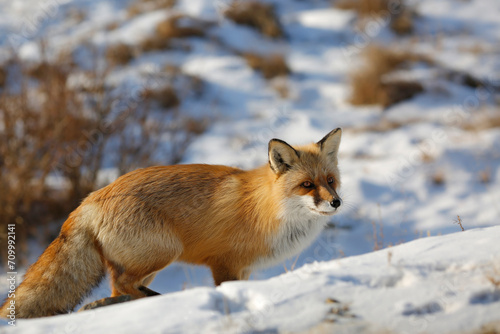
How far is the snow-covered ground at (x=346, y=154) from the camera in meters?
1.91

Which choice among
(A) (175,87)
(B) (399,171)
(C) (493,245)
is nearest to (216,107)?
(A) (175,87)

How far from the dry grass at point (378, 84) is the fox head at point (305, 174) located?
20.2ft

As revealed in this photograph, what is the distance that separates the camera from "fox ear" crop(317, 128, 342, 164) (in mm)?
3250

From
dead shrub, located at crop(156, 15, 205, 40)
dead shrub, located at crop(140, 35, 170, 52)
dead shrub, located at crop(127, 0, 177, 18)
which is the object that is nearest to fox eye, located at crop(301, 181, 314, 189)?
dead shrub, located at crop(140, 35, 170, 52)

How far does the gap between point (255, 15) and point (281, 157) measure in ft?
30.7

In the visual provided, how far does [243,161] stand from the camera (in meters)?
7.36

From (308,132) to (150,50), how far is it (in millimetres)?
4785

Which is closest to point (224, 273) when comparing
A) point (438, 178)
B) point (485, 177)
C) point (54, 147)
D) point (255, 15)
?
point (54, 147)

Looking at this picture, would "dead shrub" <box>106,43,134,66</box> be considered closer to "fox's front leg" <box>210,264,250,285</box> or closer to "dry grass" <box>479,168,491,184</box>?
"dry grass" <box>479,168,491,184</box>

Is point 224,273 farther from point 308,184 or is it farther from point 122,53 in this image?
point 122,53

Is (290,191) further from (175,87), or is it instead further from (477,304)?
(175,87)

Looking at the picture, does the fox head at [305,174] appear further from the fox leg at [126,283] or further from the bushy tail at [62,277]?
the bushy tail at [62,277]

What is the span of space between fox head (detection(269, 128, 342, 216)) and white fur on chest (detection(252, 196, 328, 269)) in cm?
3

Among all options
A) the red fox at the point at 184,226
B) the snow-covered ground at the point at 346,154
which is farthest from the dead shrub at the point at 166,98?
the red fox at the point at 184,226
